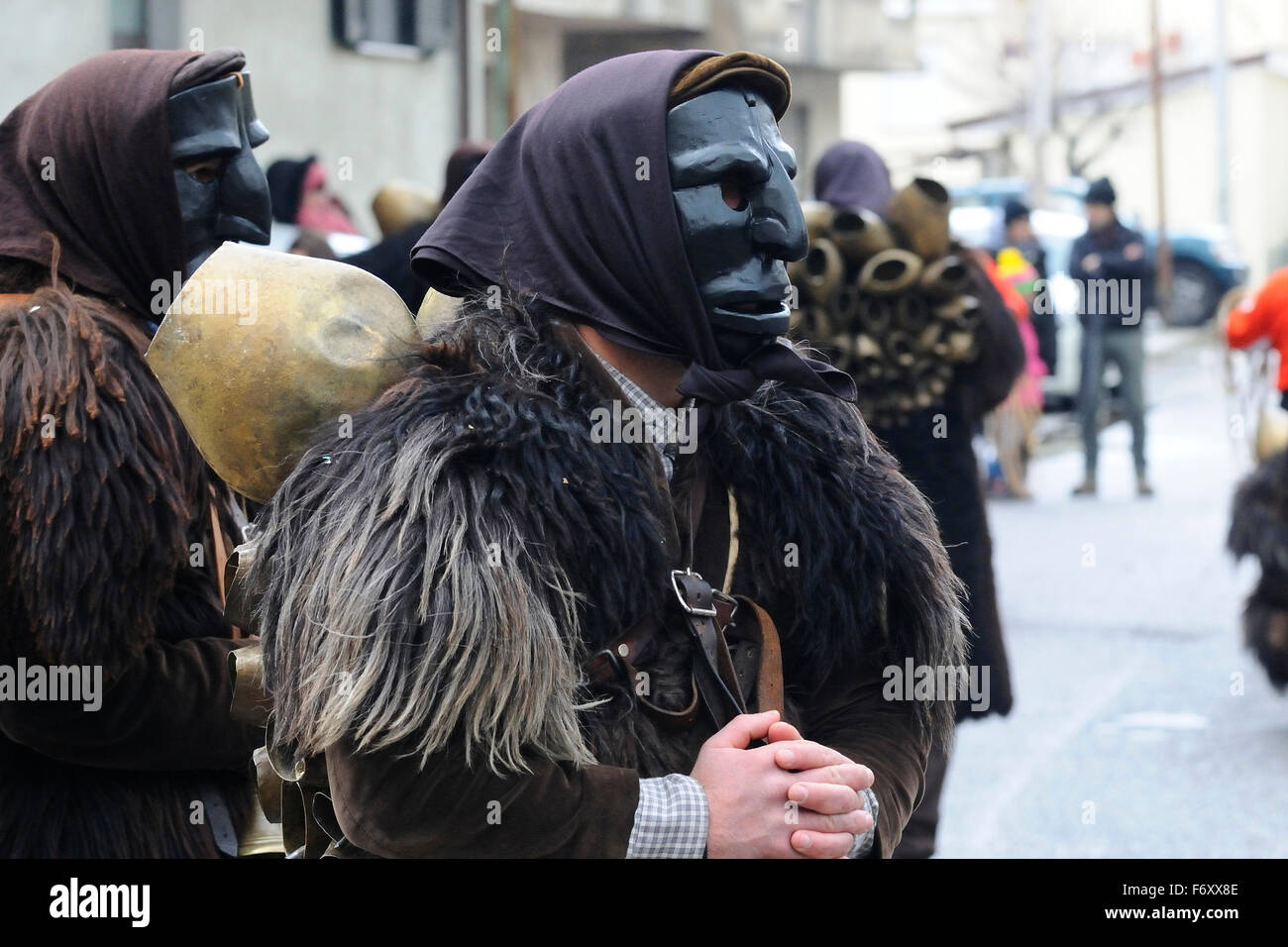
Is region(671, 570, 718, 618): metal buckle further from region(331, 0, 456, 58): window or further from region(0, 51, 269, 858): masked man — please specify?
region(331, 0, 456, 58): window

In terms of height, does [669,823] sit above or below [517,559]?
below

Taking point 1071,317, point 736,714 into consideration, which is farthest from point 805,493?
point 1071,317

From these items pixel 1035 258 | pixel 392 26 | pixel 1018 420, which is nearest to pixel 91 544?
pixel 1018 420

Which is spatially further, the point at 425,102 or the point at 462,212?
the point at 425,102

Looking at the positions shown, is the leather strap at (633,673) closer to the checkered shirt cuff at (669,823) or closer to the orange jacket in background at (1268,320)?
the checkered shirt cuff at (669,823)

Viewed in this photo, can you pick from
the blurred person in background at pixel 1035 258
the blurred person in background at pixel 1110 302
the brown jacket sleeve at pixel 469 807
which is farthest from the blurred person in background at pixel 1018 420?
the brown jacket sleeve at pixel 469 807

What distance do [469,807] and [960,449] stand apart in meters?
2.95

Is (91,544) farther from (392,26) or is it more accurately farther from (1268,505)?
(392,26)

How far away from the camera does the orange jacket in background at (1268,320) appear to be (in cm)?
639

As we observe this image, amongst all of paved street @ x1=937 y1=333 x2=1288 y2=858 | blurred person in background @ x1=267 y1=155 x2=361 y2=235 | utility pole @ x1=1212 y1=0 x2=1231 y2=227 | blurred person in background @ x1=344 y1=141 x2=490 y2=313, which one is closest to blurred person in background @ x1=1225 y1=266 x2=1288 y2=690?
paved street @ x1=937 y1=333 x2=1288 y2=858

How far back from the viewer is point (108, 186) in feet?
8.59

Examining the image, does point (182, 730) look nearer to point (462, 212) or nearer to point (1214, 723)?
point (462, 212)

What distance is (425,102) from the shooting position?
1397cm
